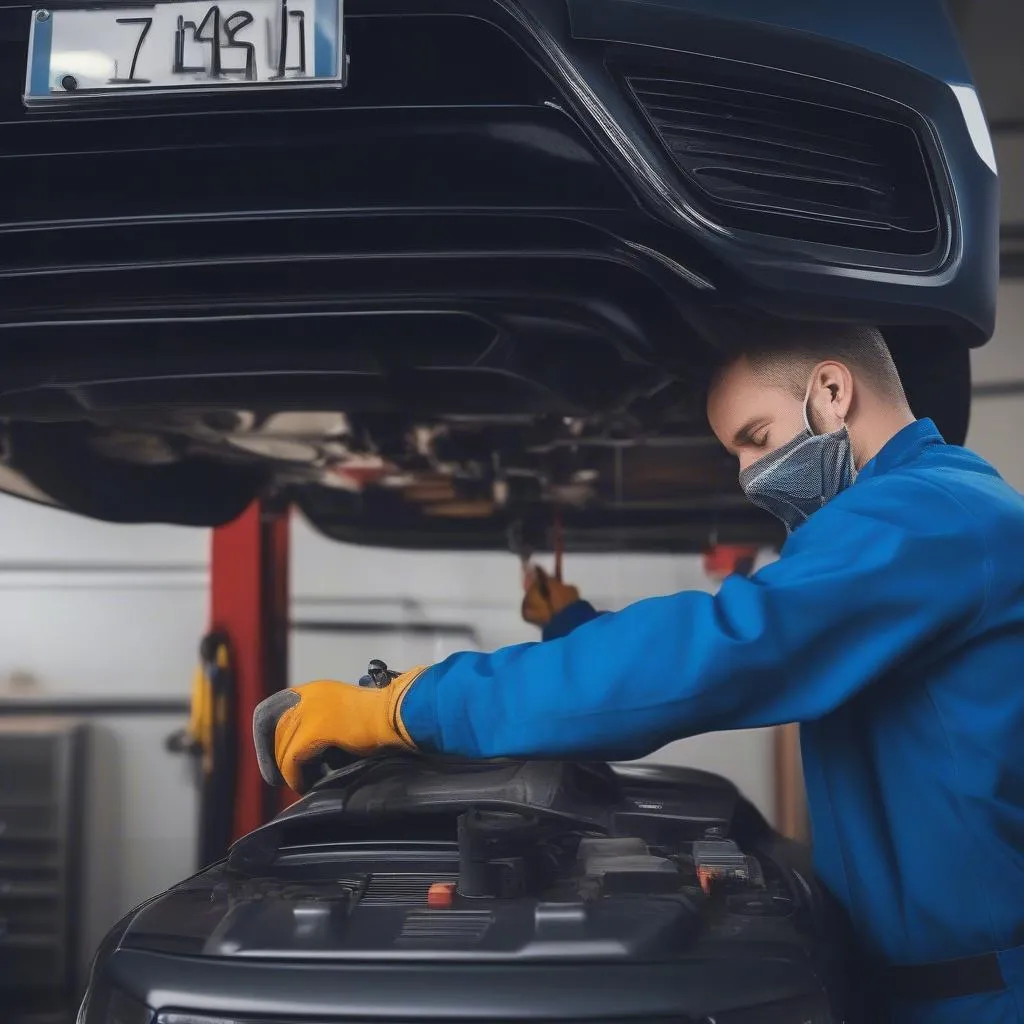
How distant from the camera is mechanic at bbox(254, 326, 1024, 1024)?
784mm

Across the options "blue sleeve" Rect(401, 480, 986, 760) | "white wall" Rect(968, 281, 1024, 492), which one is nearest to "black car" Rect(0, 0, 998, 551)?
"blue sleeve" Rect(401, 480, 986, 760)

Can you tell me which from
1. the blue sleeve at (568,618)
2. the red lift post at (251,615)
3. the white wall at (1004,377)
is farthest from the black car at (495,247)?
the white wall at (1004,377)

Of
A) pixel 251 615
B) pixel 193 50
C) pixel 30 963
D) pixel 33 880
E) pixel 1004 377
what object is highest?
pixel 1004 377

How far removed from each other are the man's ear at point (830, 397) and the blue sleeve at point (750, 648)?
0.15 meters

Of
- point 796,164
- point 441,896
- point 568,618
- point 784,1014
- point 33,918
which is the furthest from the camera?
point 33,918

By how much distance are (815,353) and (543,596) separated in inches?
26.8

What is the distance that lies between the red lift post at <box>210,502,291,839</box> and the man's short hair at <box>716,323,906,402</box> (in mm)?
945

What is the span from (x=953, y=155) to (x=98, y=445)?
127 centimetres

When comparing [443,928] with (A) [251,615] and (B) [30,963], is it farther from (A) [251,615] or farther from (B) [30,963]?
(B) [30,963]

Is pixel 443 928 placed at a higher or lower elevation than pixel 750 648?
lower

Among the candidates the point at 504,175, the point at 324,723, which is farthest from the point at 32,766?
the point at 504,175

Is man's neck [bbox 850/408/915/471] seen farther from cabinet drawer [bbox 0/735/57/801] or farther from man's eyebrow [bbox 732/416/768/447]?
cabinet drawer [bbox 0/735/57/801]

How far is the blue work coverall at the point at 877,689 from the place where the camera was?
0.78m

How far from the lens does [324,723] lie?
0.92 meters
